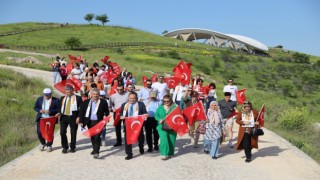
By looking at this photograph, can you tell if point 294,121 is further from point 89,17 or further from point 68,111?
point 89,17

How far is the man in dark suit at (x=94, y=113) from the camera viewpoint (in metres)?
10.0

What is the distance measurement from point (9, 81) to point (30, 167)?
14.1m

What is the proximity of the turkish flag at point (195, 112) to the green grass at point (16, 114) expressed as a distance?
464 centimetres

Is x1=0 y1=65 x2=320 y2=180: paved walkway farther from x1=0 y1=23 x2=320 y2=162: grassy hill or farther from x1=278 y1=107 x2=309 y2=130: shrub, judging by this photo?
x1=278 y1=107 x2=309 y2=130: shrub

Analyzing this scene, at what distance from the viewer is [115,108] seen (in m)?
11.3

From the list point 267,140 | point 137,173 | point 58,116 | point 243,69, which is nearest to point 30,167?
point 58,116

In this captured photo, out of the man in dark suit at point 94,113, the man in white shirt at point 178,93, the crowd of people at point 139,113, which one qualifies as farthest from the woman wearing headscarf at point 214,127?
the man in white shirt at point 178,93

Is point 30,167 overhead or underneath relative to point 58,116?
underneath

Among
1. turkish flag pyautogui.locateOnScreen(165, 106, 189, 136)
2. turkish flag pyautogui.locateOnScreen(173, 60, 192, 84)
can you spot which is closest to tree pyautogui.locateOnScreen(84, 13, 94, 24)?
turkish flag pyautogui.locateOnScreen(173, 60, 192, 84)

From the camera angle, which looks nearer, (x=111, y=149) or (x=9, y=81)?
(x=111, y=149)

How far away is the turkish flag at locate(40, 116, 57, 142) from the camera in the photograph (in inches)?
411

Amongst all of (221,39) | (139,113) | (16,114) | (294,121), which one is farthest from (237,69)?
(221,39)

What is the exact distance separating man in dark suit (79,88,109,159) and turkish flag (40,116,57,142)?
0.96 m

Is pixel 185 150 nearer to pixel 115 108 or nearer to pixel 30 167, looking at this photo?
pixel 115 108
